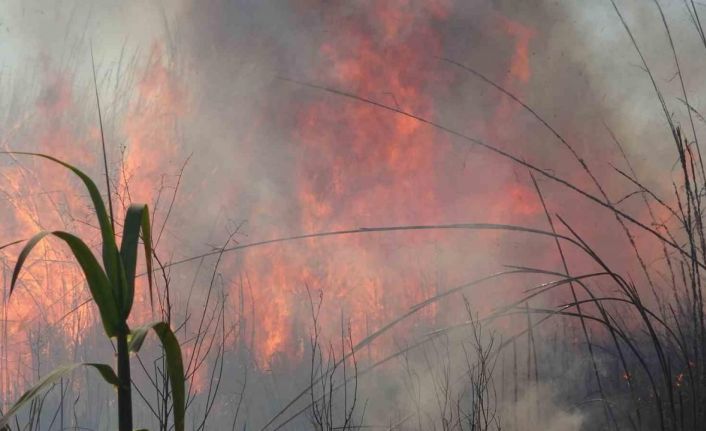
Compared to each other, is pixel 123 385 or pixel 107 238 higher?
pixel 107 238

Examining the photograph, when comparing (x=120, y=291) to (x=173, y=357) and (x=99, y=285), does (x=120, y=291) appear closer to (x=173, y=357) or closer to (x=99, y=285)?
(x=99, y=285)

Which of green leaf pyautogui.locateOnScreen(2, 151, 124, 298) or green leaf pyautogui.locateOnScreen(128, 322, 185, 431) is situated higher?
green leaf pyautogui.locateOnScreen(2, 151, 124, 298)

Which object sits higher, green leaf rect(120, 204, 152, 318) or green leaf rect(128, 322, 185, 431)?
green leaf rect(120, 204, 152, 318)

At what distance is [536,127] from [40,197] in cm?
1117

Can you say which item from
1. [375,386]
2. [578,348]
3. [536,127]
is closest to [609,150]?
[536,127]

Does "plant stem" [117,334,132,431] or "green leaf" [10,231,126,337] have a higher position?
"green leaf" [10,231,126,337]

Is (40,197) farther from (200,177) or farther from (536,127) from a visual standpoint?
(536,127)

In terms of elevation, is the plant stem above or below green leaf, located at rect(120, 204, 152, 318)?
below

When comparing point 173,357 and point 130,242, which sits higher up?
point 130,242

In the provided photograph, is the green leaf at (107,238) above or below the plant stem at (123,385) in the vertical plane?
above

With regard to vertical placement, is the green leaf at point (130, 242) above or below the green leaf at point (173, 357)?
above

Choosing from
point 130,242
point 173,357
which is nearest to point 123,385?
point 173,357

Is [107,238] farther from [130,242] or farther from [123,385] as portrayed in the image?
[123,385]

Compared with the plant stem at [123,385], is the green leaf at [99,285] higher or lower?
higher
